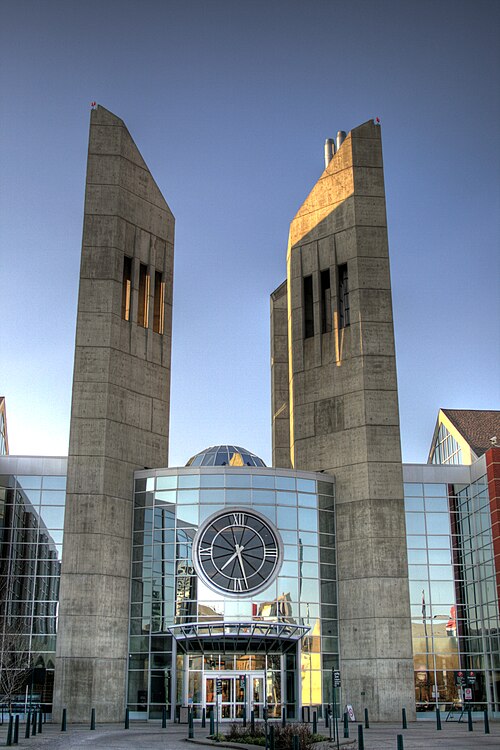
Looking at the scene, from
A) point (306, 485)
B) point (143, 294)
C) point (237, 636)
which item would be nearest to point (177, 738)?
point (237, 636)

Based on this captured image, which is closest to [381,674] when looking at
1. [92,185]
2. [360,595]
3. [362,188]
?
[360,595]

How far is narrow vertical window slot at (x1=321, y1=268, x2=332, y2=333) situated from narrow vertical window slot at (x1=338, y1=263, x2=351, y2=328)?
693 mm

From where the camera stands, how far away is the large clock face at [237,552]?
44.8 m

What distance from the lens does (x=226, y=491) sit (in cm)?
4638

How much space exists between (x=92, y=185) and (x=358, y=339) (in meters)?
18.7

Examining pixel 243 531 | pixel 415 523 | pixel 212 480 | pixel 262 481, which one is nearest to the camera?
pixel 243 531

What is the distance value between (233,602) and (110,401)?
1305cm

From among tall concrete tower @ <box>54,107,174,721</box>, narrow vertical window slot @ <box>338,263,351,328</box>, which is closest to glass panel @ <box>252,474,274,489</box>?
tall concrete tower @ <box>54,107,174,721</box>

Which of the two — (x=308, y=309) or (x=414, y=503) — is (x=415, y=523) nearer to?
(x=414, y=503)

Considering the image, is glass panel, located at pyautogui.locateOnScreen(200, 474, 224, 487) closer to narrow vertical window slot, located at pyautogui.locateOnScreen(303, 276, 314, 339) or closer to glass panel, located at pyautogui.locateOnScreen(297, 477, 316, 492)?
glass panel, located at pyautogui.locateOnScreen(297, 477, 316, 492)

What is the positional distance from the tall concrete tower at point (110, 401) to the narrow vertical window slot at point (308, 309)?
8798 mm

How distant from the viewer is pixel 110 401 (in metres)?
47.9

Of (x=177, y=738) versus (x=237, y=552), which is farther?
(x=237, y=552)

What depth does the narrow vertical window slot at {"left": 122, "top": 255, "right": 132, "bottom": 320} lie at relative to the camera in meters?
52.0
